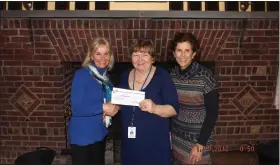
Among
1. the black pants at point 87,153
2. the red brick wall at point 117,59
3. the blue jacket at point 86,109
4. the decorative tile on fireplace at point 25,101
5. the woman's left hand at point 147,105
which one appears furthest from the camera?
the decorative tile on fireplace at point 25,101

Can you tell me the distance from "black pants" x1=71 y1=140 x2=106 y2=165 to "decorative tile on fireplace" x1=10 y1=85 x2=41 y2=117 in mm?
1331

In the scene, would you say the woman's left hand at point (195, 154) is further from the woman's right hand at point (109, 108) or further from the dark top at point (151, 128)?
the woman's right hand at point (109, 108)

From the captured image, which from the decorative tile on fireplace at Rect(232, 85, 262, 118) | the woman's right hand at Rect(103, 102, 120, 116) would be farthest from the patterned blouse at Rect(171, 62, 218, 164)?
the decorative tile on fireplace at Rect(232, 85, 262, 118)

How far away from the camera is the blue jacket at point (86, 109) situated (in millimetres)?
2395

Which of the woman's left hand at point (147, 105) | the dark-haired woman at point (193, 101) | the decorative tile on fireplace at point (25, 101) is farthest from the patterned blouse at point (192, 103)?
the decorative tile on fireplace at point (25, 101)

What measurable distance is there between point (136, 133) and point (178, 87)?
1.55 ft

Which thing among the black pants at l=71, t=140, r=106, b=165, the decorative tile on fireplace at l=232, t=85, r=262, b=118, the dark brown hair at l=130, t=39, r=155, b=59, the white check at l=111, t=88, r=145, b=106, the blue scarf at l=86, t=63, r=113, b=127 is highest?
the dark brown hair at l=130, t=39, r=155, b=59

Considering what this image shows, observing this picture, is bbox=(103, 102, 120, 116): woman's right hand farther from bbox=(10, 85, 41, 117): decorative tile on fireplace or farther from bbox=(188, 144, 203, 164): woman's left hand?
bbox=(10, 85, 41, 117): decorative tile on fireplace

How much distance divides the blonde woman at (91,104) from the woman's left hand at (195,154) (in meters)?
0.68

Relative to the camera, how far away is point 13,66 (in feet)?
11.8

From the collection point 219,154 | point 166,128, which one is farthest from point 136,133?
point 219,154

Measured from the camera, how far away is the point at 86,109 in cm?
241

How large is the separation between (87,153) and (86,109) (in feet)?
1.32

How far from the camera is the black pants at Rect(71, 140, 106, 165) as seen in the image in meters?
2.54
